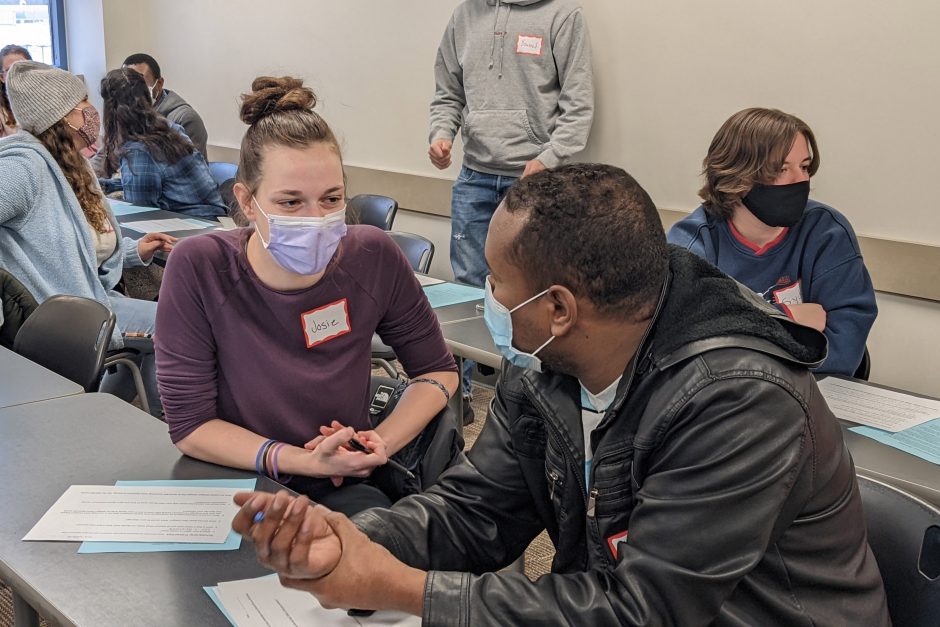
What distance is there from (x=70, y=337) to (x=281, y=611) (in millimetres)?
1539

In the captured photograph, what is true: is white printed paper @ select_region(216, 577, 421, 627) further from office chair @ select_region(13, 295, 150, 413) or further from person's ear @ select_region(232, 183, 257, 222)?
office chair @ select_region(13, 295, 150, 413)

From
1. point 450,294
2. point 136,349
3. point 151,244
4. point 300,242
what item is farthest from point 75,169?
point 300,242

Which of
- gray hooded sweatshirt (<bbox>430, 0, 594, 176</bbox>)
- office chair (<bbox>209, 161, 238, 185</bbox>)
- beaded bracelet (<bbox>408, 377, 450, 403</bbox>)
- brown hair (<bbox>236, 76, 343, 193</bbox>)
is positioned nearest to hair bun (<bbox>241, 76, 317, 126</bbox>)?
brown hair (<bbox>236, 76, 343, 193</bbox>)

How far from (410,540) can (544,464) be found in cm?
24

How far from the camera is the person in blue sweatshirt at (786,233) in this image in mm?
2455

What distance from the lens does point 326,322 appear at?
6.11 ft

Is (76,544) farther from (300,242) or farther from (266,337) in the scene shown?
(300,242)

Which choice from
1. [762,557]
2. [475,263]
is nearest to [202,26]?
[475,263]

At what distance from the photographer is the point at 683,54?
3.89m

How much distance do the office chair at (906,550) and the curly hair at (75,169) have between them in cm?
271

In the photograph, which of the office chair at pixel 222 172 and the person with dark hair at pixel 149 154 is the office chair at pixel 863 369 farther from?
the office chair at pixel 222 172

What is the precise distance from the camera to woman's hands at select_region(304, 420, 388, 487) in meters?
1.66

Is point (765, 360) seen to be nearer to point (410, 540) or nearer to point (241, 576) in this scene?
point (410, 540)

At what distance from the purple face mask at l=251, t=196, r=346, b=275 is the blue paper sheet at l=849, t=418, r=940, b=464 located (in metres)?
1.19
